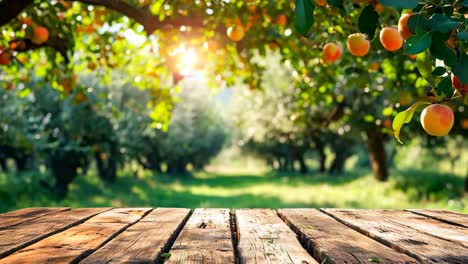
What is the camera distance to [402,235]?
8.04 ft

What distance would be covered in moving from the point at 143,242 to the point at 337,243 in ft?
2.75

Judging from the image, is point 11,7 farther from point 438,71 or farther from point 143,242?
point 438,71

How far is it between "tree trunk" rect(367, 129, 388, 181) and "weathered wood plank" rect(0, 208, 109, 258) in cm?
1374

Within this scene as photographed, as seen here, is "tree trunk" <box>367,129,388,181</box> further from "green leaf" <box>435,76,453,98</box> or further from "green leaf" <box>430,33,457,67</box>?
"green leaf" <box>430,33,457,67</box>

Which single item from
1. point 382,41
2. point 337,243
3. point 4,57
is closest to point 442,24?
point 337,243

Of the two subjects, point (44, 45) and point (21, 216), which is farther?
point (44, 45)

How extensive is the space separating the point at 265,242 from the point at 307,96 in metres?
5.27

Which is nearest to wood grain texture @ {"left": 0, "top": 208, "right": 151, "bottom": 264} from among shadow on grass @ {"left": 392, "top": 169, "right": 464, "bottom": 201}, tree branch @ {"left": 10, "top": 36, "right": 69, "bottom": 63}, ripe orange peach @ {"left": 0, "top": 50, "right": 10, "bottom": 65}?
ripe orange peach @ {"left": 0, "top": 50, "right": 10, "bottom": 65}

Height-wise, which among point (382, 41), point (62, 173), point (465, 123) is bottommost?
point (62, 173)

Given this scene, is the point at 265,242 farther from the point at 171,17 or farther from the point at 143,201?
the point at 143,201

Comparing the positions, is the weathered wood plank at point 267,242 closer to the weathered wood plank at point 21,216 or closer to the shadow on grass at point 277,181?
the weathered wood plank at point 21,216

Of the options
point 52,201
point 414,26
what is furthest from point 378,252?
point 52,201

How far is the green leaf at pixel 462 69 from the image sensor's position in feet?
6.05

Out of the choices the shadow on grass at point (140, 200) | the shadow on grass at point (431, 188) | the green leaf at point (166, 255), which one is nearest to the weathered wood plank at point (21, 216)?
the green leaf at point (166, 255)
